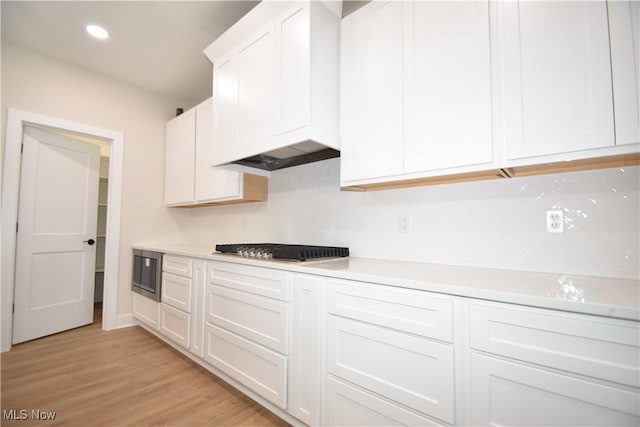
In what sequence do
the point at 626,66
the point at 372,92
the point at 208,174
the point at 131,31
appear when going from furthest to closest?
the point at 208,174
the point at 131,31
the point at 372,92
the point at 626,66

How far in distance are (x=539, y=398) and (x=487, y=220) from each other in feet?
2.72

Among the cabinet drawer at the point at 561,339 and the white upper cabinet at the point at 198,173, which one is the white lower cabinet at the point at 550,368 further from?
the white upper cabinet at the point at 198,173

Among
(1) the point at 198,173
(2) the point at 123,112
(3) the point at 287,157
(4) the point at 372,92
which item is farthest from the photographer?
(2) the point at 123,112

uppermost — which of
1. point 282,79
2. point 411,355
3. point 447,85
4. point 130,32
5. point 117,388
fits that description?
point 130,32

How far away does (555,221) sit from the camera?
1311 mm

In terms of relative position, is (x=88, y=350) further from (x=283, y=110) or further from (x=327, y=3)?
(x=327, y=3)

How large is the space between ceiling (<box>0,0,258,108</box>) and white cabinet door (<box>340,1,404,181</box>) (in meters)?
1.00

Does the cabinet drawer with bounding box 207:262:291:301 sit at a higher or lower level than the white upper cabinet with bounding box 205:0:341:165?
lower

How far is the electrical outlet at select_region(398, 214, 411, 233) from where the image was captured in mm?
1765

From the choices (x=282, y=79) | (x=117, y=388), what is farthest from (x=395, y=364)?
(x=117, y=388)

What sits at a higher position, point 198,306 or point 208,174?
point 208,174

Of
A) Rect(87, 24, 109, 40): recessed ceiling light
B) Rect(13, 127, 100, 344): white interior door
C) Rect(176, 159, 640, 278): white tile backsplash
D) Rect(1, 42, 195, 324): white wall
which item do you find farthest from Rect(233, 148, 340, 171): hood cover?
Rect(13, 127, 100, 344): white interior door

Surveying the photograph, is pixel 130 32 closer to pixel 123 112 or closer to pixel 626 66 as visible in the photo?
pixel 123 112

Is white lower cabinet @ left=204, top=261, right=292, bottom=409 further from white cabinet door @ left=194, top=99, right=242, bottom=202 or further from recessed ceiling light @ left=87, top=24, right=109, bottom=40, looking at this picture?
recessed ceiling light @ left=87, top=24, right=109, bottom=40
